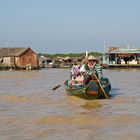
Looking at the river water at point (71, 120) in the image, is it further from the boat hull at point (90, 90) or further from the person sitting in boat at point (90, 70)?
the person sitting in boat at point (90, 70)

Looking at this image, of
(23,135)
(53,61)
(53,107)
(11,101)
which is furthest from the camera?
(53,61)

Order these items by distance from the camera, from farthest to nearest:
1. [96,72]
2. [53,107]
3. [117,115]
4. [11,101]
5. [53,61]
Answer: [53,61] < [11,101] < [96,72] < [53,107] < [117,115]

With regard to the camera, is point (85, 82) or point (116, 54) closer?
point (85, 82)

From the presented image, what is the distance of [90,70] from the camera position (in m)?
14.4

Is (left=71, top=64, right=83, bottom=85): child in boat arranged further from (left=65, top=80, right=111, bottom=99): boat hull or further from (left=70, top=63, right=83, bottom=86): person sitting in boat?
(left=65, top=80, right=111, bottom=99): boat hull

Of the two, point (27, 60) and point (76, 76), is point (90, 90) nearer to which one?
point (76, 76)

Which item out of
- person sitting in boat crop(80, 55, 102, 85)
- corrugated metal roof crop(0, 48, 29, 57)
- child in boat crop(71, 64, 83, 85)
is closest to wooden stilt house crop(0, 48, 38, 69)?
corrugated metal roof crop(0, 48, 29, 57)

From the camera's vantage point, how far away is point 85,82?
1468 centimetres

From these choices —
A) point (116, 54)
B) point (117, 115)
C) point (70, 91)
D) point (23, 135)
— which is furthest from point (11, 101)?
point (116, 54)

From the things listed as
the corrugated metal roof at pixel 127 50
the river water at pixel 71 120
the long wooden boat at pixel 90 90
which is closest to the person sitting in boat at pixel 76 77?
the long wooden boat at pixel 90 90

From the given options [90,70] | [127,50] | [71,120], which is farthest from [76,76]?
[127,50]

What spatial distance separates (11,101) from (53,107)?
2.58 m

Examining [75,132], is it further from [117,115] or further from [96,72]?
[96,72]

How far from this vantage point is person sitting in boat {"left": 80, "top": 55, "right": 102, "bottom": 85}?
14.4 meters
